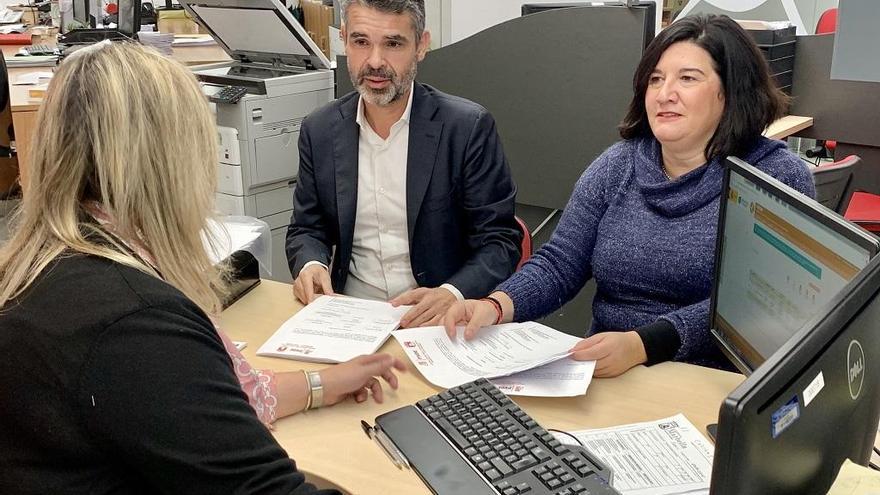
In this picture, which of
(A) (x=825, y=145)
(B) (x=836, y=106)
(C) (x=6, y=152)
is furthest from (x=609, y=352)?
(C) (x=6, y=152)

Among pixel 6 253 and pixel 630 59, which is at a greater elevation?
pixel 630 59

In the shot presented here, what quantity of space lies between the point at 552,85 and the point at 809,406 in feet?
6.55

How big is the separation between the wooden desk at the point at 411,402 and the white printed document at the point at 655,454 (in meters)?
0.04

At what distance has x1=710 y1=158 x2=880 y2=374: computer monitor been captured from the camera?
101cm

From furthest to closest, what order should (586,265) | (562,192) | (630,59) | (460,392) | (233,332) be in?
(562,192) < (630,59) < (586,265) < (233,332) < (460,392)

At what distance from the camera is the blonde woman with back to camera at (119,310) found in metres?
0.89

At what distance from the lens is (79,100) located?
0.99 metres

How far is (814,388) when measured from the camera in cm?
71

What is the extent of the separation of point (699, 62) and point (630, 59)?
70 centimetres

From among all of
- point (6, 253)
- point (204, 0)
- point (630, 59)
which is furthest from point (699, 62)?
point (204, 0)

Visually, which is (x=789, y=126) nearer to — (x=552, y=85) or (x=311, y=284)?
(x=552, y=85)

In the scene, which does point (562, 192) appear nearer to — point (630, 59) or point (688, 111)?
point (630, 59)

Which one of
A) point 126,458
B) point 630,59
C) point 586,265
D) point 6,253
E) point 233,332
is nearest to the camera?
point 126,458

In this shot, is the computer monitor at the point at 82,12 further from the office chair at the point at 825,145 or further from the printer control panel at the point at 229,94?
the office chair at the point at 825,145
